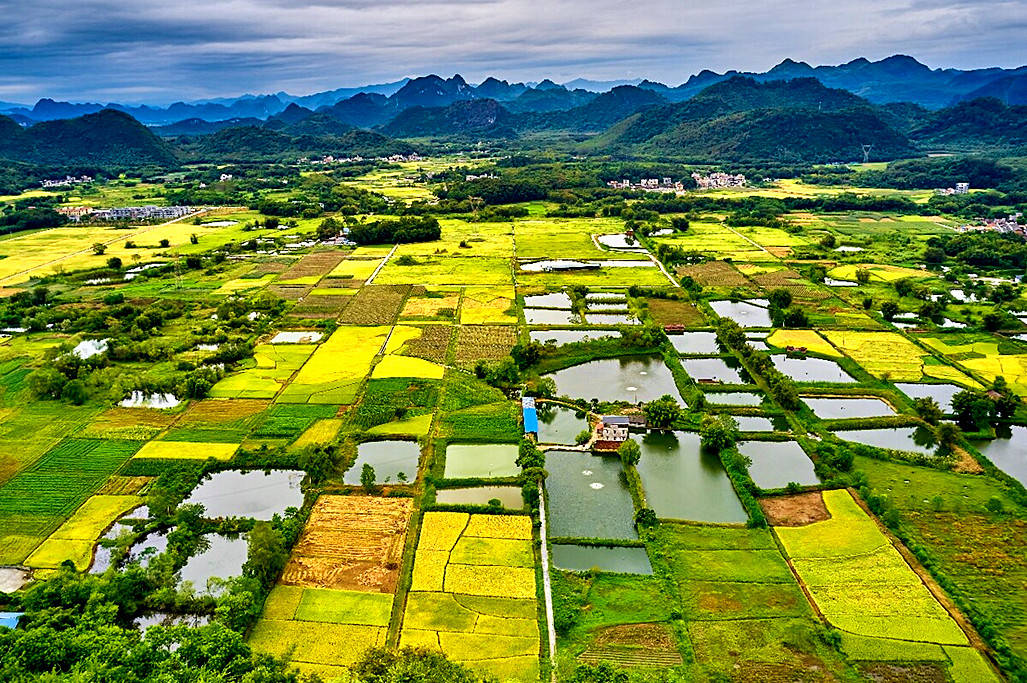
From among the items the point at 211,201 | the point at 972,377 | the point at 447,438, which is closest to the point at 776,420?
the point at 972,377

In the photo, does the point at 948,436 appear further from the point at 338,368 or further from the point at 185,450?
the point at 185,450

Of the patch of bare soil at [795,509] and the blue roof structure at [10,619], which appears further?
the patch of bare soil at [795,509]

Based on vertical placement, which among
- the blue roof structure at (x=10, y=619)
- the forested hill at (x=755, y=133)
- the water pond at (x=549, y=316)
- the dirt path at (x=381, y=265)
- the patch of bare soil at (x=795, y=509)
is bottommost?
the patch of bare soil at (x=795, y=509)

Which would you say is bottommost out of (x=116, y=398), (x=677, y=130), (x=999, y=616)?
(x=999, y=616)

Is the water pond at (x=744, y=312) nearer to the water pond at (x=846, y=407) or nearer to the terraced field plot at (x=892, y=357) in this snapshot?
the terraced field plot at (x=892, y=357)

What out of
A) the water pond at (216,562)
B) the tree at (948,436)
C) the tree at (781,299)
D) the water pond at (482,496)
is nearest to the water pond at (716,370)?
the tree at (948,436)

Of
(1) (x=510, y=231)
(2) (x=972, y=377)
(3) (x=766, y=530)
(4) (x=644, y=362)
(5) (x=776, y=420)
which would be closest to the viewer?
(3) (x=766, y=530)

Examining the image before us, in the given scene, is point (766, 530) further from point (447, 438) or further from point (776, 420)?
point (447, 438)
